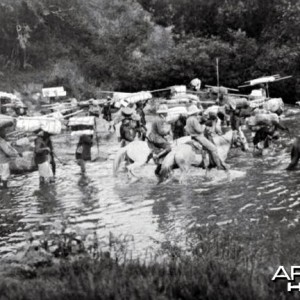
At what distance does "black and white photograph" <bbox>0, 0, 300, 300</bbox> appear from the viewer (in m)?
5.87

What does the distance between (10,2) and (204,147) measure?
2563 centimetres

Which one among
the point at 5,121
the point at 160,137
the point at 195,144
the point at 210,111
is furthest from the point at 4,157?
the point at 210,111

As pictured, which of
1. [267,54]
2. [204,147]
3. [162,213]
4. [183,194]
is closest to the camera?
[162,213]

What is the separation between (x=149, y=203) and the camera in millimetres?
10875

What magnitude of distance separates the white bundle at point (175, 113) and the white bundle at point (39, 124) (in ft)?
9.10

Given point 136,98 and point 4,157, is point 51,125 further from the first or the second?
point 136,98

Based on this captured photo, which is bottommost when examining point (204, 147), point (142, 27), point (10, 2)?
point (204, 147)

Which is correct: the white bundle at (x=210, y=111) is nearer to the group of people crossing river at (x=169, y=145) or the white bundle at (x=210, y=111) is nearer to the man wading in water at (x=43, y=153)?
the group of people crossing river at (x=169, y=145)

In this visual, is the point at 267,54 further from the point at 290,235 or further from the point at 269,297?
the point at 269,297

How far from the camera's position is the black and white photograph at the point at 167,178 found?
5867mm

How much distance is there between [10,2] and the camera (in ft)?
115

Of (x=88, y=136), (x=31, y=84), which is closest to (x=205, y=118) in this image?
(x=88, y=136)

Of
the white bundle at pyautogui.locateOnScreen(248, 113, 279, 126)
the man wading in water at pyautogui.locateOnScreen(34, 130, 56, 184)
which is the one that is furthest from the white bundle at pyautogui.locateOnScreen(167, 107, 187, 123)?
the man wading in water at pyautogui.locateOnScreen(34, 130, 56, 184)

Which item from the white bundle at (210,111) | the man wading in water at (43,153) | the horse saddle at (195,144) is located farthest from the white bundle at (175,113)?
the man wading in water at (43,153)
